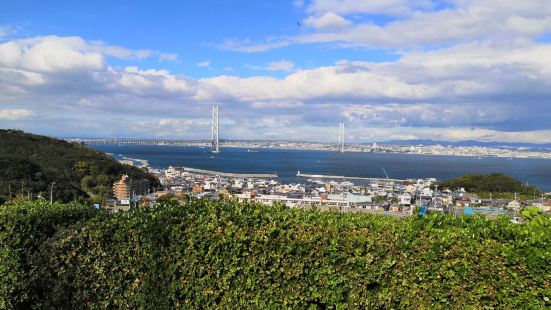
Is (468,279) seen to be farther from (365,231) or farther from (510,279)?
(365,231)

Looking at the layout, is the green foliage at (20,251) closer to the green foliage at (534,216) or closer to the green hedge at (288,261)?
the green hedge at (288,261)

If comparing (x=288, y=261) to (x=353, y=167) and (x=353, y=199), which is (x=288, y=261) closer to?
(x=353, y=199)

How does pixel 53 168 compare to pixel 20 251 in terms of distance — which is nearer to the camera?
pixel 20 251

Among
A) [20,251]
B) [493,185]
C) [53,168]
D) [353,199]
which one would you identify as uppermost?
[20,251]

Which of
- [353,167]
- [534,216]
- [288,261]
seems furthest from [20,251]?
[353,167]

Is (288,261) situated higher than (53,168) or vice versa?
(288,261)

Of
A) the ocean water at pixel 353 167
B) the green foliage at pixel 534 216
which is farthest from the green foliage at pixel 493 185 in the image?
the green foliage at pixel 534 216

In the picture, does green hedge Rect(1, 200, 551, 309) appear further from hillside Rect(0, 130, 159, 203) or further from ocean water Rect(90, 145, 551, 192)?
ocean water Rect(90, 145, 551, 192)
